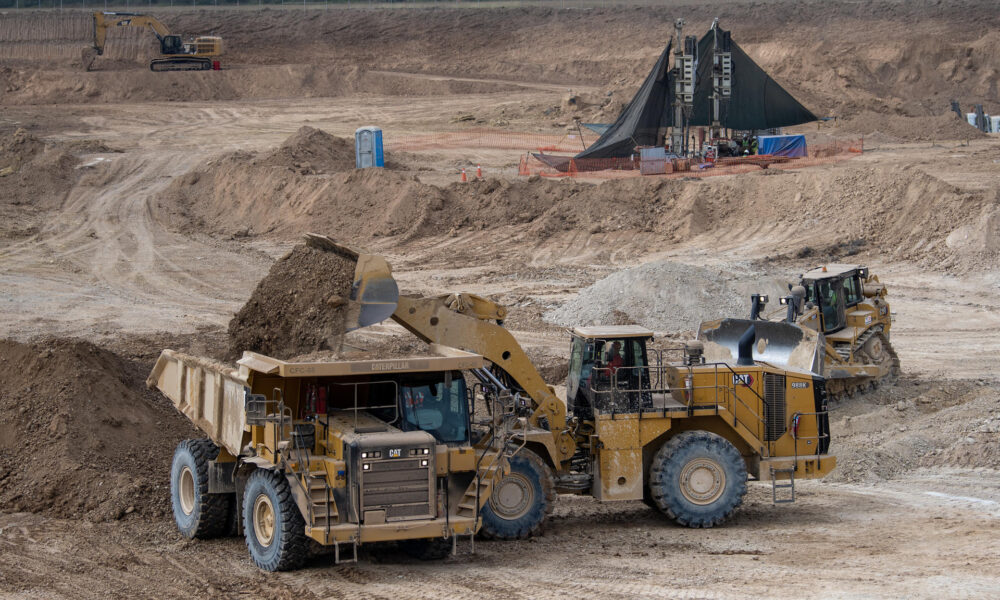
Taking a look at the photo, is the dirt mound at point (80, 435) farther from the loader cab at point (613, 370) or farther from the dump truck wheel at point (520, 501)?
the loader cab at point (613, 370)

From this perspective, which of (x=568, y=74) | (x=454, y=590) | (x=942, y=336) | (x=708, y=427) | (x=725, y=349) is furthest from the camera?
(x=568, y=74)

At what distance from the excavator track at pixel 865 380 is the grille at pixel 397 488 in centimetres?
1040

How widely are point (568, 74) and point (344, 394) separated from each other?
53975 mm

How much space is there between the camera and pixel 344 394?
37.1ft

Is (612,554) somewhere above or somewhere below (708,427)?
below

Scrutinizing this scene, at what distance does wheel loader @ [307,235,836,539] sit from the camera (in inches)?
482

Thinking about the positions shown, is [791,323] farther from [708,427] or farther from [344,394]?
[344,394]

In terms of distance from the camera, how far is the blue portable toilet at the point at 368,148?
3806 centimetres

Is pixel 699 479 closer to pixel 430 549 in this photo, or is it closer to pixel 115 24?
pixel 430 549

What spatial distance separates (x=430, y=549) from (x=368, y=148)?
91.4ft

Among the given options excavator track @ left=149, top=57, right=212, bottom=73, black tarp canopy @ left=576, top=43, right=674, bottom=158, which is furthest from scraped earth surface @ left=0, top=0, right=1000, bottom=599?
black tarp canopy @ left=576, top=43, right=674, bottom=158

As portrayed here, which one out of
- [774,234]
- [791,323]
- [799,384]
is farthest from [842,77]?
[799,384]

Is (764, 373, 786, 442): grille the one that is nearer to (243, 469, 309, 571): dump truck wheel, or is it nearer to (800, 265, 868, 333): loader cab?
(243, 469, 309, 571): dump truck wheel

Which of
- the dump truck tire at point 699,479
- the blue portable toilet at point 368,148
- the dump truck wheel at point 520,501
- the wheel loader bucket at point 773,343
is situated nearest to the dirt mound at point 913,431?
the wheel loader bucket at point 773,343
